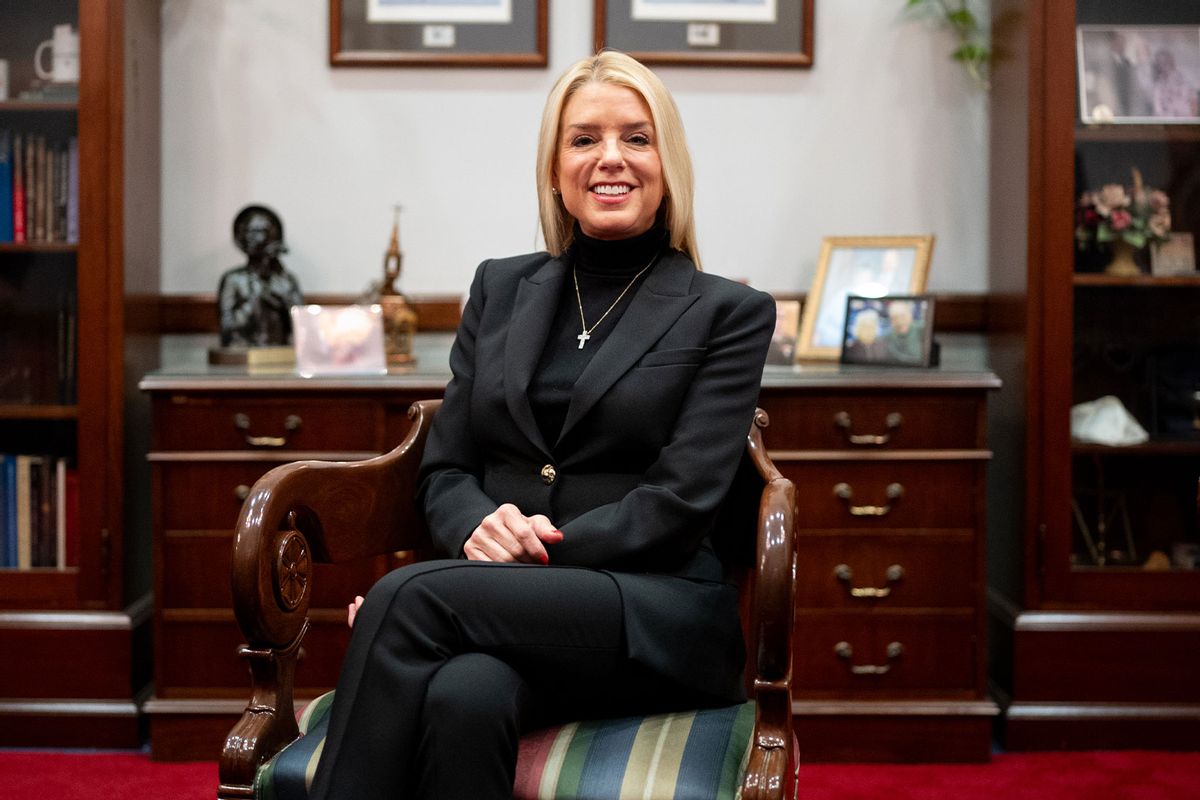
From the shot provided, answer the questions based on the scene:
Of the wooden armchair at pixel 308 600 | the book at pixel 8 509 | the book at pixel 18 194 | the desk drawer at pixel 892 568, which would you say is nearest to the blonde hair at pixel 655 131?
the wooden armchair at pixel 308 600

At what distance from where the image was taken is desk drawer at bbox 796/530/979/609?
9.78 feet

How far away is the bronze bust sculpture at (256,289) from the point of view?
3.24m

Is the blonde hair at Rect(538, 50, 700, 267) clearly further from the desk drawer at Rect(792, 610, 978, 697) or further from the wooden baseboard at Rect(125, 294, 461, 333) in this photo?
the wooden baseboard at Rect(125, 294, 461, 333)

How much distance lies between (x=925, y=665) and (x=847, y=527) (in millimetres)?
398

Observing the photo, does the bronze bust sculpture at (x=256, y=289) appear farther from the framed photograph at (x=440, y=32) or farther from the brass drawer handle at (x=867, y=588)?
the brass drawer handle at (x=867, y=588)

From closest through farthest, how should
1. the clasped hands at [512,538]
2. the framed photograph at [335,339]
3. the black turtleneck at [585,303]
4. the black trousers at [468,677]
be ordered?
the black trousers at [468,677]
the clasped hands at [512,538]
the black turtleneck at [585,303]
the framed photograph at [335,339]

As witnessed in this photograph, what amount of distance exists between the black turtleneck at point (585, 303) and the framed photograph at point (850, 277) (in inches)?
54.5

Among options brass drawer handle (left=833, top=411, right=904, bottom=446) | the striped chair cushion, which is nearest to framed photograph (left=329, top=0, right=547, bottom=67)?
brass drawer handle (left=833, top=411, right=904, bottom=446)

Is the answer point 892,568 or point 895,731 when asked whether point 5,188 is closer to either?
point 892,568

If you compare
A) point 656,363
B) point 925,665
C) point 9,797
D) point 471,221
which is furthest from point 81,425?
point 925,665

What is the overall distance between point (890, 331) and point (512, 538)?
1766mm

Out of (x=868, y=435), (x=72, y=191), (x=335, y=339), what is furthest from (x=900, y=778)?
(x=72, y=191)

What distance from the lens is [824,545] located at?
298 cm

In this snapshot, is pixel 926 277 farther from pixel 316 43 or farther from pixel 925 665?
pixel 316 43
